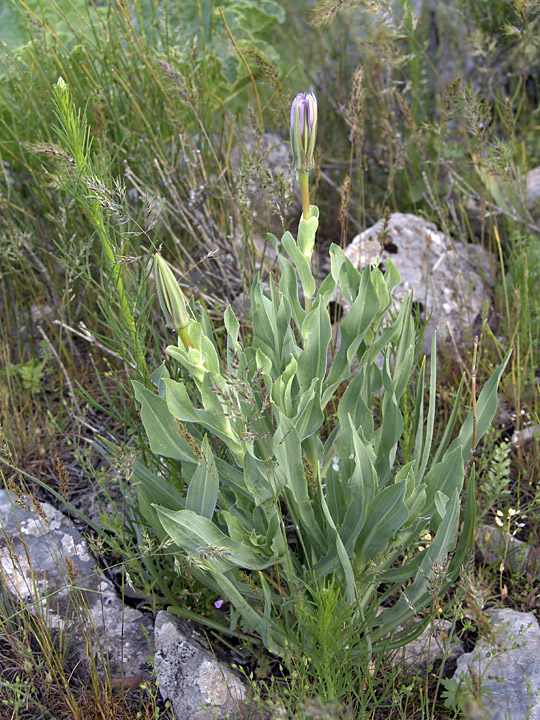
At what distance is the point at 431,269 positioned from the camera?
2623 millimetres

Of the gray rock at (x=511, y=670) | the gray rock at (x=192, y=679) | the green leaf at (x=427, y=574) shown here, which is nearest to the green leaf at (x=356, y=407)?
the green leaf at (x=427, y=574)

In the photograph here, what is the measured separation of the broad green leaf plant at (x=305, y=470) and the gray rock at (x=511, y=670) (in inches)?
5.9

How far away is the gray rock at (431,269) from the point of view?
2.50m

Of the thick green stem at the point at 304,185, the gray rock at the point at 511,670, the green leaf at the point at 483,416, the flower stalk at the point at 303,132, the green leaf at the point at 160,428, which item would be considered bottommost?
the gray rock at the point at 511,670

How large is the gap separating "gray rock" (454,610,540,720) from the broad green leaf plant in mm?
149

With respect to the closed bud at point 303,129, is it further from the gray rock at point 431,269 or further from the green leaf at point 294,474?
the gray rock at point 431,269

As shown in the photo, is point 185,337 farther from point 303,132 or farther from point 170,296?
point 303,132

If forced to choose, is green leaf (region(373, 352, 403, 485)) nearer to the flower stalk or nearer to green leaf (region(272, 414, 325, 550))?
green leaf (region(272, 414, 325, 550))

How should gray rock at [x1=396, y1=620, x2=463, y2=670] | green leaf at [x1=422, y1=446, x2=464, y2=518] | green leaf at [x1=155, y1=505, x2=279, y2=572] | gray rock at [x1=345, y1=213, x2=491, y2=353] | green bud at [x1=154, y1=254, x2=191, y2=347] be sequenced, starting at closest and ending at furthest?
green bud at [x1=154, y1=254, x2=191, y2=347], green leaf at [x1=155, y1=505, x2=279, y2=572], green leaf at [x1=422, y1=446, x2=464, y2=518], gray rock at [x1=396, y1=620, x2=463, y2=670], gray rock at [x1=345, y1=213, x2=491, y2=353]

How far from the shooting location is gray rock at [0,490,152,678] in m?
1.60

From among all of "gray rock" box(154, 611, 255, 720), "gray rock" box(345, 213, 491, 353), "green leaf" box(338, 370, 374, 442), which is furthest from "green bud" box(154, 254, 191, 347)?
"gray rock" box(345, 213, 491, 353)

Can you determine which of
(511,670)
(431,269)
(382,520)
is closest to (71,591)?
(382,520)

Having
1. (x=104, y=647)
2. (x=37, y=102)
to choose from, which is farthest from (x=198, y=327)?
(x=37, y=102)

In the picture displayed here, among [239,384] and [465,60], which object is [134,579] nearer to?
[239,384]
